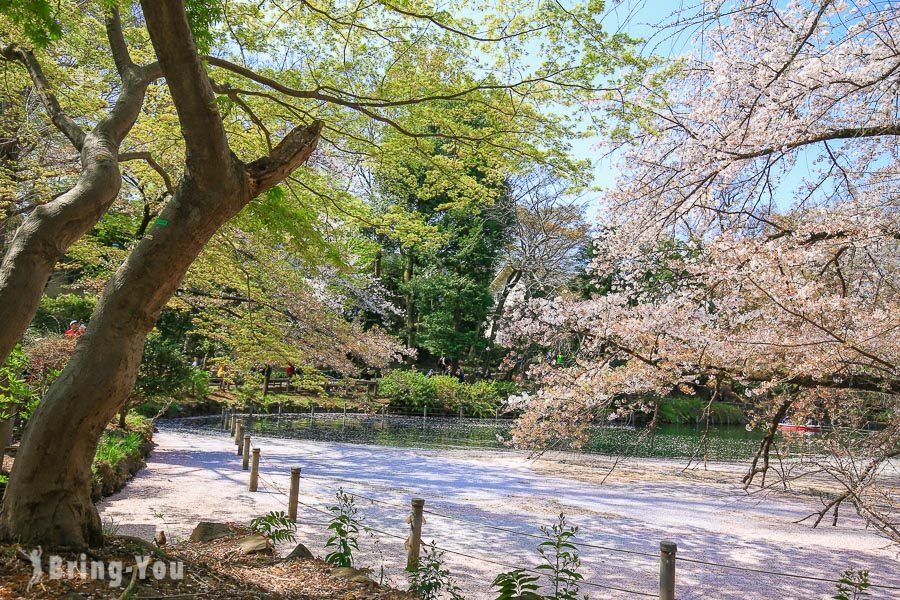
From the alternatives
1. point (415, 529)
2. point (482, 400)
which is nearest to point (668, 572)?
point (415, 529)

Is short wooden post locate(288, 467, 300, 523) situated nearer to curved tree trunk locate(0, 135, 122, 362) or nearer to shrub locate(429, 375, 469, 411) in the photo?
curved tree trunk locate(0, 135, 122, 362)

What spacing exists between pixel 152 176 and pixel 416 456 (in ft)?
28.7

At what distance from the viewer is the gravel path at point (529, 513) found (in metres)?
5.36

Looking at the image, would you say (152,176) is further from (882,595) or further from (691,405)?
(691,405)

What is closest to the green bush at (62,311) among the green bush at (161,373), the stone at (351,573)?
the green bush at (161,373)

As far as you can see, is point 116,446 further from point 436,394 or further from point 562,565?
point 436,394

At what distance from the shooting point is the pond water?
55.8ft

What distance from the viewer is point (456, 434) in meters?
19.9

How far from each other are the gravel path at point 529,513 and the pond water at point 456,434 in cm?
370

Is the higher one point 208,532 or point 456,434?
point 208,532

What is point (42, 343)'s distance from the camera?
26.8 ft

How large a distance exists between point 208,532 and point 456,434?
1566cm

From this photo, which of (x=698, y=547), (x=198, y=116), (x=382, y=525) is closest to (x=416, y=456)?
(x=382, y=525)

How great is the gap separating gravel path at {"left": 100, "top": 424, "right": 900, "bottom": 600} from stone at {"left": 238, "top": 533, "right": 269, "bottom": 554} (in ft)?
2.78
